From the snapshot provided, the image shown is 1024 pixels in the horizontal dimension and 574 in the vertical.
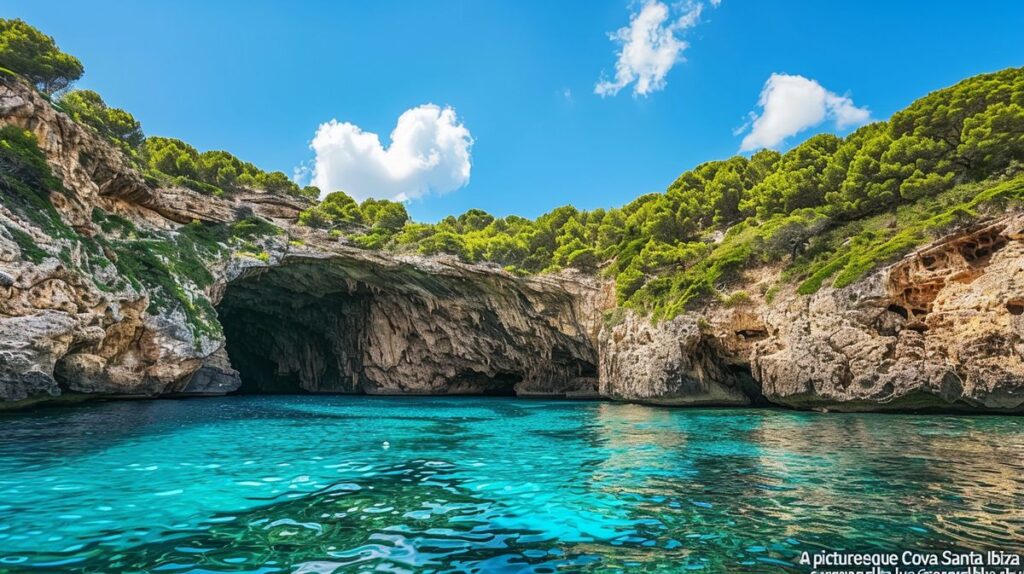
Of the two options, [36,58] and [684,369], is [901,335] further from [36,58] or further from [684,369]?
[36,58]

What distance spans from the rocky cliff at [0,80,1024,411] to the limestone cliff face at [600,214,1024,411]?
0.06 meters

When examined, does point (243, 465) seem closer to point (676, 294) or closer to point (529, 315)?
point (676, 294)

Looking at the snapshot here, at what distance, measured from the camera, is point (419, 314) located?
4272cm

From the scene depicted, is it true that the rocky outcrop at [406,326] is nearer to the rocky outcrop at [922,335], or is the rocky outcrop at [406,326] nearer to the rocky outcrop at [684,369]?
the rocky outcrop at [684,369]

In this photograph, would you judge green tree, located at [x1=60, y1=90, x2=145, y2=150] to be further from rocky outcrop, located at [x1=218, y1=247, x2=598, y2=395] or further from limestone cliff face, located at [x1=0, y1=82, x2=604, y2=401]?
rocky outcrop, located at [x1=218, y1=247, x2=598, y2=395]

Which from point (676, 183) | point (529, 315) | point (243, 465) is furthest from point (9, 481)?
point (676, 183)

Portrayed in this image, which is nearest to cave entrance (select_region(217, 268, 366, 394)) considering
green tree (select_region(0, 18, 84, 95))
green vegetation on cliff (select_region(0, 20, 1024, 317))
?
green vegetation on cliff (select_region(0, 20, 1024, 317))

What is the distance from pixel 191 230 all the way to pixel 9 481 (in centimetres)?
2616

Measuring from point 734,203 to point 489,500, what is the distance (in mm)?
35436

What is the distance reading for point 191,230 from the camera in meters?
30.4

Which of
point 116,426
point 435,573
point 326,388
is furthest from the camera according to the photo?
point 326,388

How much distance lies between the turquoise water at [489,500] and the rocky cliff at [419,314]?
19.7 ft

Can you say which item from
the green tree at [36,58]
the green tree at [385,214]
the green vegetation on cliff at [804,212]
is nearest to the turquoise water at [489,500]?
the green vegetation on cliff at [804,212]

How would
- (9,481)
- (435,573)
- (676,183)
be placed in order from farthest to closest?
(676,183)
(9,481)
(435,573)
